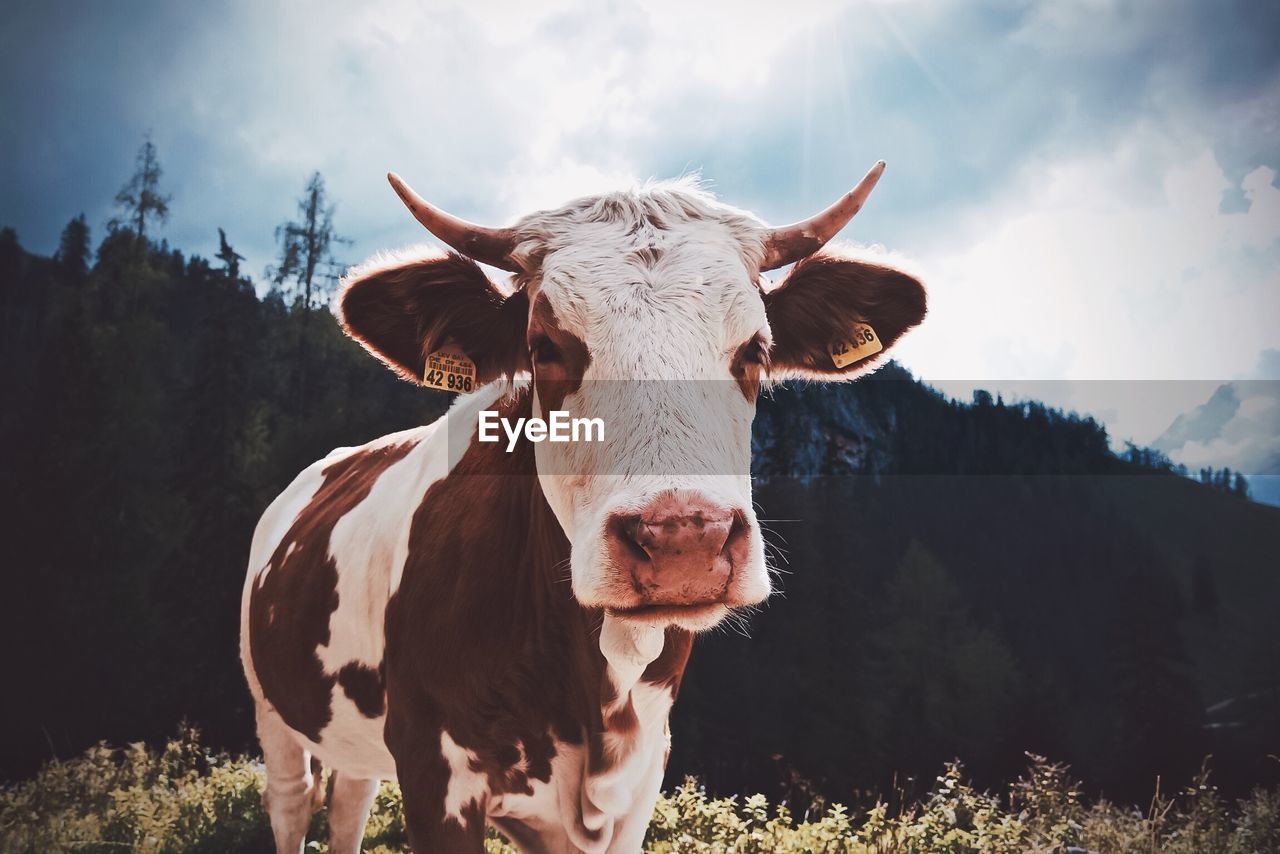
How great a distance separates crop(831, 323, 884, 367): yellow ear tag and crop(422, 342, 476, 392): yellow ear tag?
132 cm

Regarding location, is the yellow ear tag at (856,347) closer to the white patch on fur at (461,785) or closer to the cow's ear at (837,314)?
the cow's ear at (837,314)

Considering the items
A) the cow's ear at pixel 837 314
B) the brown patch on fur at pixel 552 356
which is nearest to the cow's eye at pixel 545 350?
the brown patch on fur at pixel 552 356

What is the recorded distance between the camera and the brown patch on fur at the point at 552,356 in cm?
229

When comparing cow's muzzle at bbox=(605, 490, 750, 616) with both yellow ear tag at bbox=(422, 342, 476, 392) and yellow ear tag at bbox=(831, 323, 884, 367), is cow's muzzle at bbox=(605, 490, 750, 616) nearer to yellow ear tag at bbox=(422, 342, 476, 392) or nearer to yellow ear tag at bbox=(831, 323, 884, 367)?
yellow ear tag at bbox=(422, 342, 476, 392)

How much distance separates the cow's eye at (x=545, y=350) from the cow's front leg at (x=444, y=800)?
1.23 meters

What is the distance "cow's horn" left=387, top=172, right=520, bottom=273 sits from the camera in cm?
270

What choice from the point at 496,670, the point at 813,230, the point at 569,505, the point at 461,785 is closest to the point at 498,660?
the point at 496,670

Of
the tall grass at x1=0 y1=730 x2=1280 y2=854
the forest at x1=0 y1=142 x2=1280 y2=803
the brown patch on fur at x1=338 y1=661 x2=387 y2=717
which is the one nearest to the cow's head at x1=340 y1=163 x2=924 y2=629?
the brown patch on fur at x1=338 y1=661 x2=387 y2=717

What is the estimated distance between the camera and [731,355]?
7.58ft

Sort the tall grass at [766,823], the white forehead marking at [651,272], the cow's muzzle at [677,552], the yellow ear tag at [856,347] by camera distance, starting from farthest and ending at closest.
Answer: the tall grass at [766,823], the yellow ear tag at [856,347], the white forehead marking at [651,272], the cow's muzzle at [677,552]

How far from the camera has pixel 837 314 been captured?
3.09m

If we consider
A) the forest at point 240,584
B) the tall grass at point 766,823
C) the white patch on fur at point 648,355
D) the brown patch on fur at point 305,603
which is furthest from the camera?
the forest at point 240,584

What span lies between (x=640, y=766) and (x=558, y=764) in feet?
1.05

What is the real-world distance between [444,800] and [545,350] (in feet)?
4.73
